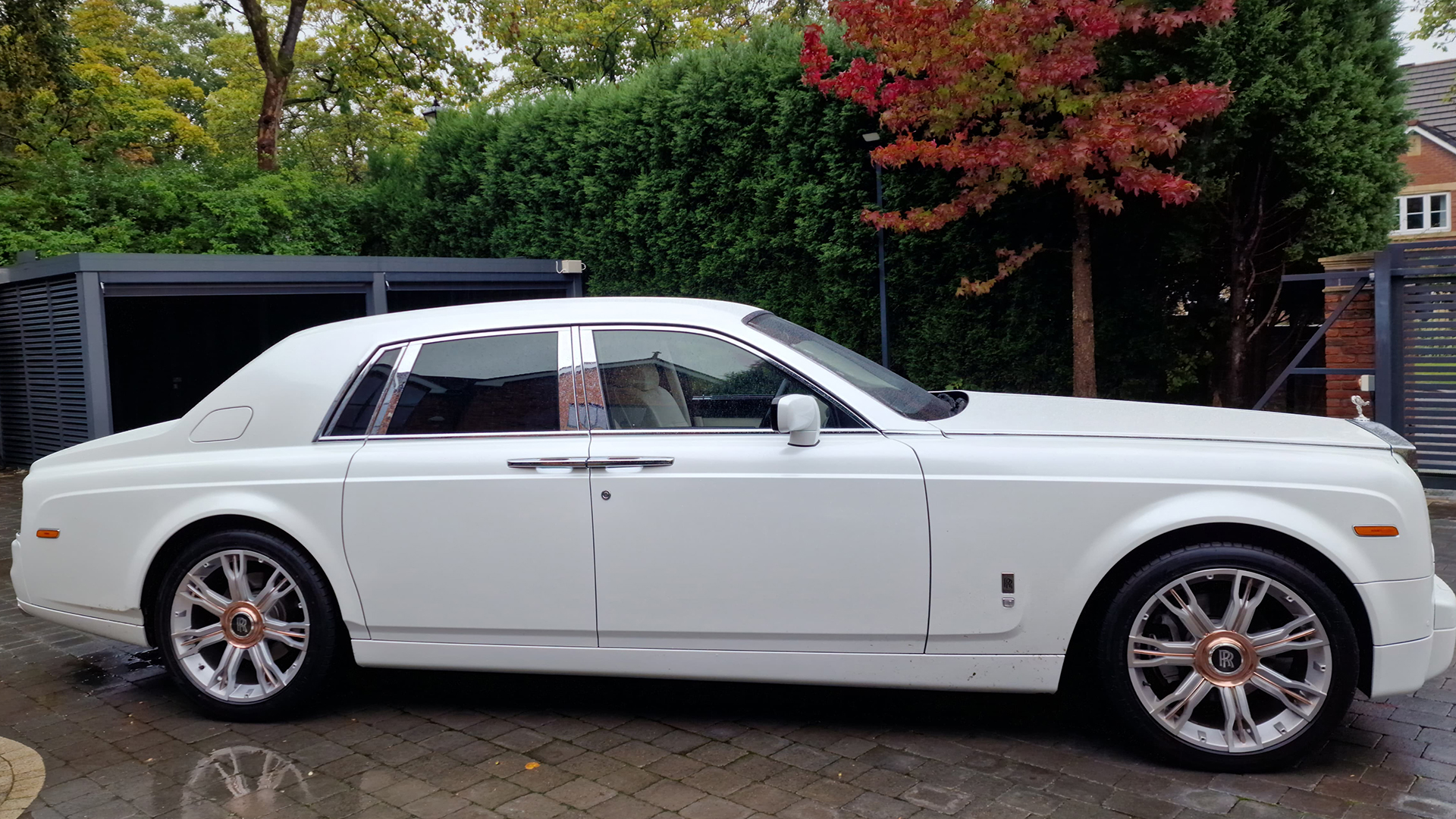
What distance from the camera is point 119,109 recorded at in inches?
1001

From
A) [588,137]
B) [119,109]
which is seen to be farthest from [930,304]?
[119,109]

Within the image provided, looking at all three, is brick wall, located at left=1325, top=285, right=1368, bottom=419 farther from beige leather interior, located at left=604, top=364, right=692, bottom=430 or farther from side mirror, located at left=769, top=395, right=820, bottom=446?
beige leather interior, located at left=604, top=364, right=692, bottom=430

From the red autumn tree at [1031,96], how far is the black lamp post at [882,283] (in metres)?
1.38

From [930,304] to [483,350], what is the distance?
768cm

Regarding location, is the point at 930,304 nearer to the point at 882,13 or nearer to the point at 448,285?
the point at 882,13

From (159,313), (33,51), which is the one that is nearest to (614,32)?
(33,51)

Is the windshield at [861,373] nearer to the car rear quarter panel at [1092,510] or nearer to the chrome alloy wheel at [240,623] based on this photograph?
the car rear quarter panel at [1092,510]

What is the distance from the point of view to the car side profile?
3.61 metres

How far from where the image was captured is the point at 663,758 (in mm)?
3941

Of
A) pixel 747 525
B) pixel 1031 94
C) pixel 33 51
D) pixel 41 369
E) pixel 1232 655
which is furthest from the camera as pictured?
pixel 33 51

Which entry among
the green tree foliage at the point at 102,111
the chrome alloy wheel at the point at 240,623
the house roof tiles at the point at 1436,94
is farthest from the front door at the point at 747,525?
the house roof tiles at the point at 1436,94

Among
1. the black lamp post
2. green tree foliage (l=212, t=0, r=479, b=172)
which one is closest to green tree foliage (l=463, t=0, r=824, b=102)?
green tree foliage (l=212, t=0, r=479, b=172)

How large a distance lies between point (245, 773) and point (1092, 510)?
3204mm

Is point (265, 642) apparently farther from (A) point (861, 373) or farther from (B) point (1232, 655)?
(B) point (1232, 655)
